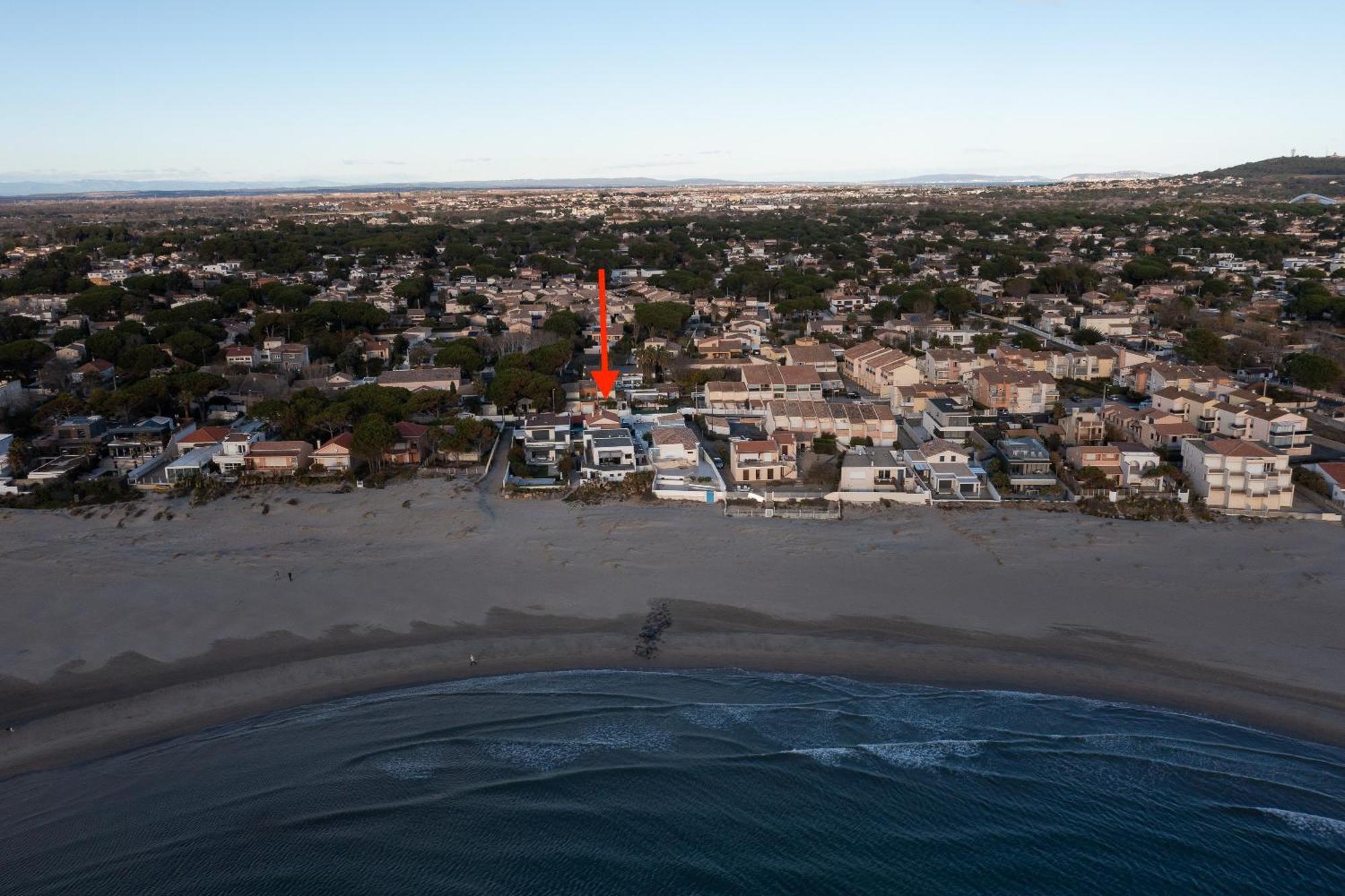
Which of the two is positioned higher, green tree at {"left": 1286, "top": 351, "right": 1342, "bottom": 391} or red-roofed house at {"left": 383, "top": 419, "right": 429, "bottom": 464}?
green tree at {"left": 1286, "top": 351, "right": 1342, "bottom": 391}

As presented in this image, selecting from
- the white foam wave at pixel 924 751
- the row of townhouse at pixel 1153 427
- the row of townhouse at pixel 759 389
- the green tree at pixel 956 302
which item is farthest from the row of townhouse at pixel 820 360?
the white foam wave at pixel 924 751

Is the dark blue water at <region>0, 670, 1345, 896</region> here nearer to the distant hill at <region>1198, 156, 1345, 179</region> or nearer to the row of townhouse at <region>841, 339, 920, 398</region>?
the row of townhouse at <region>841, 339, 920, 398</region>

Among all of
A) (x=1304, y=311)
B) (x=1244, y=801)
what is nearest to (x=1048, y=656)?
(x=1244, y=801)

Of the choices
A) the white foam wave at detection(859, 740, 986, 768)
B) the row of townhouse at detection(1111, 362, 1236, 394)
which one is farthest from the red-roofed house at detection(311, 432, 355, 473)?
the row of townhouse at detection(1111, 362, 1236, 394)

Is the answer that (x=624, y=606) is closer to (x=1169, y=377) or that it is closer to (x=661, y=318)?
(x=1169, y=377)

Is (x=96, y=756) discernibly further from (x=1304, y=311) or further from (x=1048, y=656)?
(x=1304, y=311)
